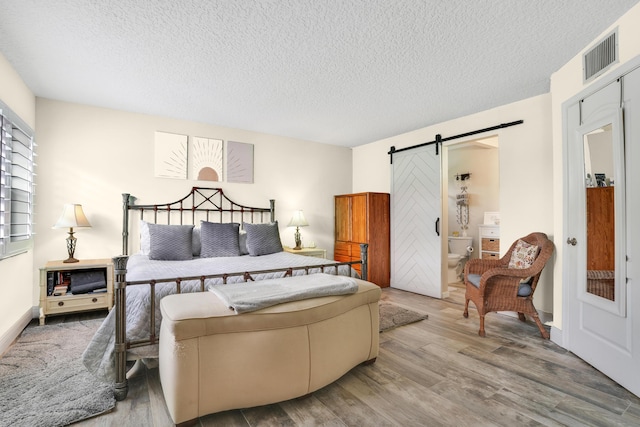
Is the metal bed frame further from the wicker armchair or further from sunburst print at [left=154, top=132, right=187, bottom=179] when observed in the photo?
the wicker armchair

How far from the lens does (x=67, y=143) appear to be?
12.0 feet

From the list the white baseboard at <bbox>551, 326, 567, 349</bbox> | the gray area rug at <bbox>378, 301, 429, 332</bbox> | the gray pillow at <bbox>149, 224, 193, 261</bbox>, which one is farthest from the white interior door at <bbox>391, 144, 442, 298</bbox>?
the gray pillow at <bbox>149, 224, 193, 261</bbox>

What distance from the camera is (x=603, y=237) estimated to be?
7.65 feet

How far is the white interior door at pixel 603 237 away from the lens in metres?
2.05


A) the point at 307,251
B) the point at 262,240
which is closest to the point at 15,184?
the point at 262,240

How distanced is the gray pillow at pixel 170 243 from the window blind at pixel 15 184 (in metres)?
1.10

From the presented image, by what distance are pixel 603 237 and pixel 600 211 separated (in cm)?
20

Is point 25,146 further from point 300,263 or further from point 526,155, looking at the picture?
point 526,155

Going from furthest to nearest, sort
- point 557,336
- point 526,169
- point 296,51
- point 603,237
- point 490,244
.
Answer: point 490,244
point 526,169
point 557,336
point 296,51
point 603,237

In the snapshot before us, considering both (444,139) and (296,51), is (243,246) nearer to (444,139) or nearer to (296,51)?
(296,51)

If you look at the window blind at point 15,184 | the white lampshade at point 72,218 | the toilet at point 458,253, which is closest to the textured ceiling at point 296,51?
the window blind at point 15,184

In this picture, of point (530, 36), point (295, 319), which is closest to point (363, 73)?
point (530, 36)

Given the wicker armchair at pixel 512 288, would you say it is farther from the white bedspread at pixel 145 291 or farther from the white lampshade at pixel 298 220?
the white lampshade at pixel 298 220

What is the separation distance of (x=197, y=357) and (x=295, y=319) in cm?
55
